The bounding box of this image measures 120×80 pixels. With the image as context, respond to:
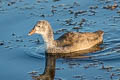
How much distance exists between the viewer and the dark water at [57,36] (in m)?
14.5

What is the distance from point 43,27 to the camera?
1617cm

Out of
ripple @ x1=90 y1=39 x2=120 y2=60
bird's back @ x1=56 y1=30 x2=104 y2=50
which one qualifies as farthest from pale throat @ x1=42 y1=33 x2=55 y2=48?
ripple @ x1=90 y1=39 x2=120 y2=60

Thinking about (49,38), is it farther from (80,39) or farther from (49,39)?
(80,39)

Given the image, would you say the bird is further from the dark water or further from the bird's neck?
the dark water

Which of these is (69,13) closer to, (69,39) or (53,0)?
(53,0)

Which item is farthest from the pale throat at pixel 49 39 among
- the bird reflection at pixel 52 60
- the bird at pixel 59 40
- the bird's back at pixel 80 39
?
the bird reflection at pixel 52 60

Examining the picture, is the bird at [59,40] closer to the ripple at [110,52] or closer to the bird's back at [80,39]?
the bird's back at [80,39]

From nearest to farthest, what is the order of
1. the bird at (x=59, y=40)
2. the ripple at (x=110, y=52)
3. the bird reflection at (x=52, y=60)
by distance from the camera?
the bird reflection at (x=52, y=60), the ripple at (x=110, y=52), the bird at (x=59, y=40)

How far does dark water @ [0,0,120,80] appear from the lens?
14.5 meters

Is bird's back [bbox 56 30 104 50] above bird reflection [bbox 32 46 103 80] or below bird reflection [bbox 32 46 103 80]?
above

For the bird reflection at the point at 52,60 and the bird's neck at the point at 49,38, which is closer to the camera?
the bird reflection at the point at 52,60

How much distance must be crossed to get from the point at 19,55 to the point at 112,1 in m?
6.91

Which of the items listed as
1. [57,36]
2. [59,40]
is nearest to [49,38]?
[59,40]

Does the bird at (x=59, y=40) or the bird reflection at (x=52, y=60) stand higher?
the bird at (x=59, y=40)
